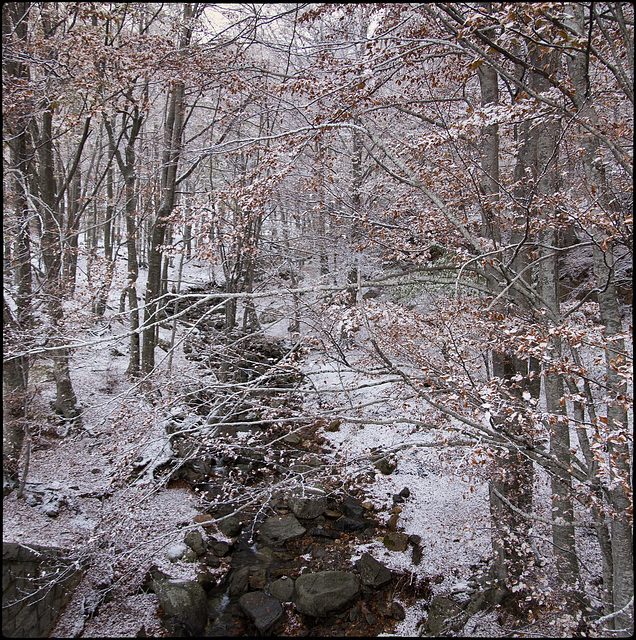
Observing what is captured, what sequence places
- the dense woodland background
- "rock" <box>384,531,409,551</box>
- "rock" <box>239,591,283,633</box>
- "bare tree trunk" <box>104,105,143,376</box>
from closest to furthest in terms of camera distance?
the dense woodland background → "rock" <box>239,591,283,633</box> → "rock" <box>384,531,409,551</box> → "bare tree trunk" <box>104,105,143,376</box>

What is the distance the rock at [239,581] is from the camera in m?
5.74

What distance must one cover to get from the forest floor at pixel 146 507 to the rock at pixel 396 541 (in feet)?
0.36

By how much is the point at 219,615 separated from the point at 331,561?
1.78 metres

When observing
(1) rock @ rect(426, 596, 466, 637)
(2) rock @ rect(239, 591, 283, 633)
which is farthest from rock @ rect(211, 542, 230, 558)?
(1) rock @ rect(426, 596, 466, 637)

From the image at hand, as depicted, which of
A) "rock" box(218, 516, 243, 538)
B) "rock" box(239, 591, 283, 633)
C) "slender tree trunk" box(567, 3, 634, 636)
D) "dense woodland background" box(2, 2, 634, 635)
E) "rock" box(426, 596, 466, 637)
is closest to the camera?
"slender tree trunk" box(567, 3, 634, 636)

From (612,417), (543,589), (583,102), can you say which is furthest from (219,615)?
(583,102)

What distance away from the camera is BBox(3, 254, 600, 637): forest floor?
4758mm

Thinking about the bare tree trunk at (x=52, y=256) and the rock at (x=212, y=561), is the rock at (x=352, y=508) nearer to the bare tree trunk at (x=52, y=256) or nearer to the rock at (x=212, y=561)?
the rock at (x=212, y=561)

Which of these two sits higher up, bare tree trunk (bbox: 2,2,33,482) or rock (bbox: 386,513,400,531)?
bare tree trunk (bbox: 2,2,33,482)

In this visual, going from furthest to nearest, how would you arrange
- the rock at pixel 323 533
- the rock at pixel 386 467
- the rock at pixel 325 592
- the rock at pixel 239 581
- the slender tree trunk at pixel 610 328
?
the rock at pixel 386 467, the rock at pixel 323 533, the rock at pixel 239 581, the rock at pixel 325 592, the slender tree trunk at pixel 610 328

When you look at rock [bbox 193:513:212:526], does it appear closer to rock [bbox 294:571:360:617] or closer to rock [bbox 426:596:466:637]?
rock [bbox 294:571:360:617]

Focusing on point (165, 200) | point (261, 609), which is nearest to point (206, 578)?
point (261, 609)

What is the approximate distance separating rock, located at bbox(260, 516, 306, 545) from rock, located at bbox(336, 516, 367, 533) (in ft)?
2.14

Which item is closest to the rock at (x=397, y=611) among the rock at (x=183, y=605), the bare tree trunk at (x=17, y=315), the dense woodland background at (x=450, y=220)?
the dense woodland background at (x=450, y=220)
